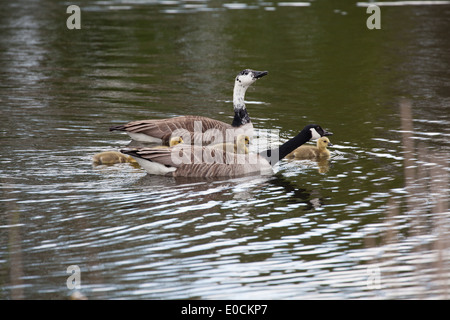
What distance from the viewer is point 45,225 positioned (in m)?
9.30

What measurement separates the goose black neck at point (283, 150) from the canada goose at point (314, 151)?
1.48 feet

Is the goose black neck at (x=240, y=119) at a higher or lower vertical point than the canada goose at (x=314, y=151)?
higher

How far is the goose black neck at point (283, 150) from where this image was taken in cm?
1238

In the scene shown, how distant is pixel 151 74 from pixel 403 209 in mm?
11606

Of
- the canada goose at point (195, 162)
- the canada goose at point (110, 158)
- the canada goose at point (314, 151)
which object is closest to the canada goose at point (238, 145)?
the canada goose at point (314, 151)

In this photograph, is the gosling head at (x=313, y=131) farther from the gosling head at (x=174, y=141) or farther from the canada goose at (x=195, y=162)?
the gosling head at (x=174, y=141)

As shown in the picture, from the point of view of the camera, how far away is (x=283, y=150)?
1251cm

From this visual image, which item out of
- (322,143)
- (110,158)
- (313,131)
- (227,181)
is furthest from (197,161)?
(322,143)

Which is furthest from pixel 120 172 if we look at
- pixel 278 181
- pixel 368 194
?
pixel 368 194

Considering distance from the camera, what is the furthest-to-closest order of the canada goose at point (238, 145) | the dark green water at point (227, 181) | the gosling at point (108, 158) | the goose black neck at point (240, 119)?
the goose black neck at point (240, 119), the canada goose at point (238, 145), the gosling at point (108, 158), the dark green water at point (227, 181)

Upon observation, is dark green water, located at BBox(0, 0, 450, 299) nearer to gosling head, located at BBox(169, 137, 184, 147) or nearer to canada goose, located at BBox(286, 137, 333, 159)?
canada goose, located at BBox(286, 137, 333, 159)

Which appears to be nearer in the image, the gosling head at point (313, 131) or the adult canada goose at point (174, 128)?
the gosling head at point (313, 131)

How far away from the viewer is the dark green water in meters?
7.89

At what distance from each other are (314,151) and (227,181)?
2233 millimetres
